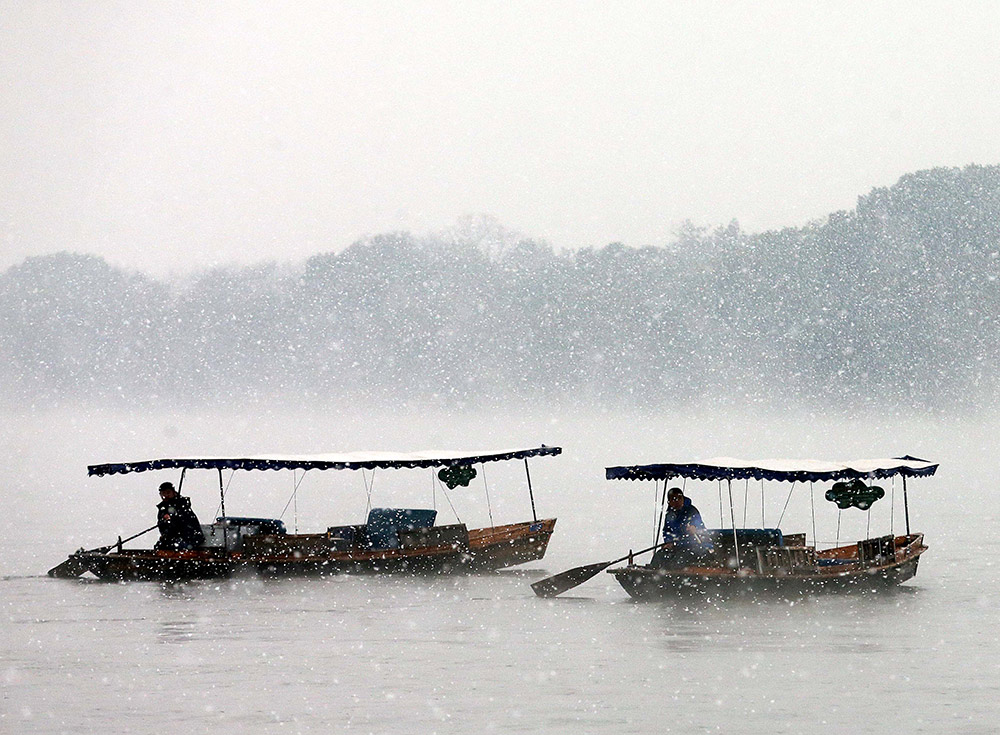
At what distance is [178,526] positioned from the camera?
32031 millimetres

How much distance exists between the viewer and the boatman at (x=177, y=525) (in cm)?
3180

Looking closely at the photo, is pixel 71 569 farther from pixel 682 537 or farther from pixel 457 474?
pixel 682 537

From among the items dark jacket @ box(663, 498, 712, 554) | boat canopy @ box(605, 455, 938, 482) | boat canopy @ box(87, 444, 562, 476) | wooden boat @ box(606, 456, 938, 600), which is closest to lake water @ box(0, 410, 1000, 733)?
wooden boat @ box(606, 456, 938, 600)

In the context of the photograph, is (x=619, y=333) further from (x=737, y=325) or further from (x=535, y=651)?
(x=535, y=651)

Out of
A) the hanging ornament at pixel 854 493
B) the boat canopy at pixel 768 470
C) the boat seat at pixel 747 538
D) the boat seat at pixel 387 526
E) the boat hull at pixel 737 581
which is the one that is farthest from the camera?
the boat seat at pixel 387 526

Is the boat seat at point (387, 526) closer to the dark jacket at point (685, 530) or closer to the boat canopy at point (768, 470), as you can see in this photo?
the boat canopy at point (768, 470)

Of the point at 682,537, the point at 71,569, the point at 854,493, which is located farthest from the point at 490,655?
the point at 71,569

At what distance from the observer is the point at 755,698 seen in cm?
1909

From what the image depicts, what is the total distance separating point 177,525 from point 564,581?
24.9 ft

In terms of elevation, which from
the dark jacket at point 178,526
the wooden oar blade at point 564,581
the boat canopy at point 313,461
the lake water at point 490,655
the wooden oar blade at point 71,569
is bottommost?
the lake water at point 490,655

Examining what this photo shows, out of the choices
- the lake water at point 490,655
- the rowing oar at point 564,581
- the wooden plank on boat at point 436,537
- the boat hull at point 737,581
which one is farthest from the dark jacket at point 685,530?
the wooden plank on boat at point 436,537

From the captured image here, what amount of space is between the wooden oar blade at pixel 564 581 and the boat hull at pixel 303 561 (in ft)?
10.5

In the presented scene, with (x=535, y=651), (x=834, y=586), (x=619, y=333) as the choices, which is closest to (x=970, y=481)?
(x=619, y=333)

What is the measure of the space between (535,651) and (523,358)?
396ft
